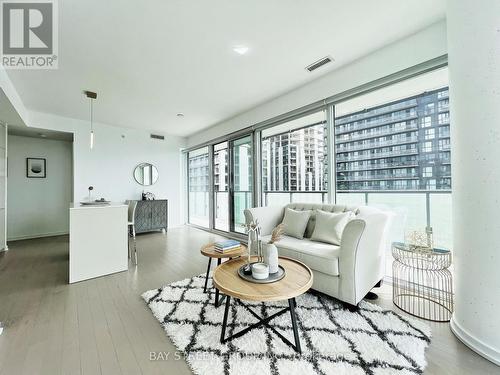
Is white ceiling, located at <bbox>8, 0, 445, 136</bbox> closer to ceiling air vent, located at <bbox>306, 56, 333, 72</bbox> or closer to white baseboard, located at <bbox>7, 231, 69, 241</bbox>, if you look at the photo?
ceiling air vent, located at <bbox>306, 56, 333, 72</bbox>

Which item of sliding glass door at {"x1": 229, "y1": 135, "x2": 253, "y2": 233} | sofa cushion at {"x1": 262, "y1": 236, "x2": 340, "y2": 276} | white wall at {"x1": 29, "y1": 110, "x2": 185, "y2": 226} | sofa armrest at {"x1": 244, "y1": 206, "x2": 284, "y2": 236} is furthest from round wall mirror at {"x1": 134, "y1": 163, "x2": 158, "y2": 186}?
sofa cushion at {"x1": 262, "y1": 236, "x2": 340, "y2": 276}

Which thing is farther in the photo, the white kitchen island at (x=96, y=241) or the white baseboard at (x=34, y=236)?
the white baseboard at (x=34, y=236)

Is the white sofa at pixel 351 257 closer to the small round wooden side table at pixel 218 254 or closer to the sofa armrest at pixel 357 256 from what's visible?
the sofa armrest at pixel 357 256

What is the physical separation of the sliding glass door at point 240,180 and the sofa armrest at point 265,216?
1.27 m

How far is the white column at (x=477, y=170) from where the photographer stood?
4.61 feet

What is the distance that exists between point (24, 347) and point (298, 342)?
6.30 ft

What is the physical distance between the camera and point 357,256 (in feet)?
6.11

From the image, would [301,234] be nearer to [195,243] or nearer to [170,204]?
[195,243]

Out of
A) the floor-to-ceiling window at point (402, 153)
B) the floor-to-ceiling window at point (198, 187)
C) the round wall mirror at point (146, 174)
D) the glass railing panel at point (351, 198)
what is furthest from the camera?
the floor-to-ceiling window at point (198, 187)

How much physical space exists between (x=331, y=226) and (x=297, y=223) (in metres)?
0.46

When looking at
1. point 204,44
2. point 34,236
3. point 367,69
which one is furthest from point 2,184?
point 367,69

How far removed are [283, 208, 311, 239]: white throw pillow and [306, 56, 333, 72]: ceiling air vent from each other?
1.91 meters

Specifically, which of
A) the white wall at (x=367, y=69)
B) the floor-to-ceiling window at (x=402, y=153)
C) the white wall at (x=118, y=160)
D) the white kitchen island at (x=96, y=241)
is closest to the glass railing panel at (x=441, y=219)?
the floor-to-ceiling window at (x=402, y=153)

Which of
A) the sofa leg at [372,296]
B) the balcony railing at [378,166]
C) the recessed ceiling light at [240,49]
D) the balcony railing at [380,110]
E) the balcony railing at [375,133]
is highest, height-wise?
the recessed ceiling light at [240,49]
